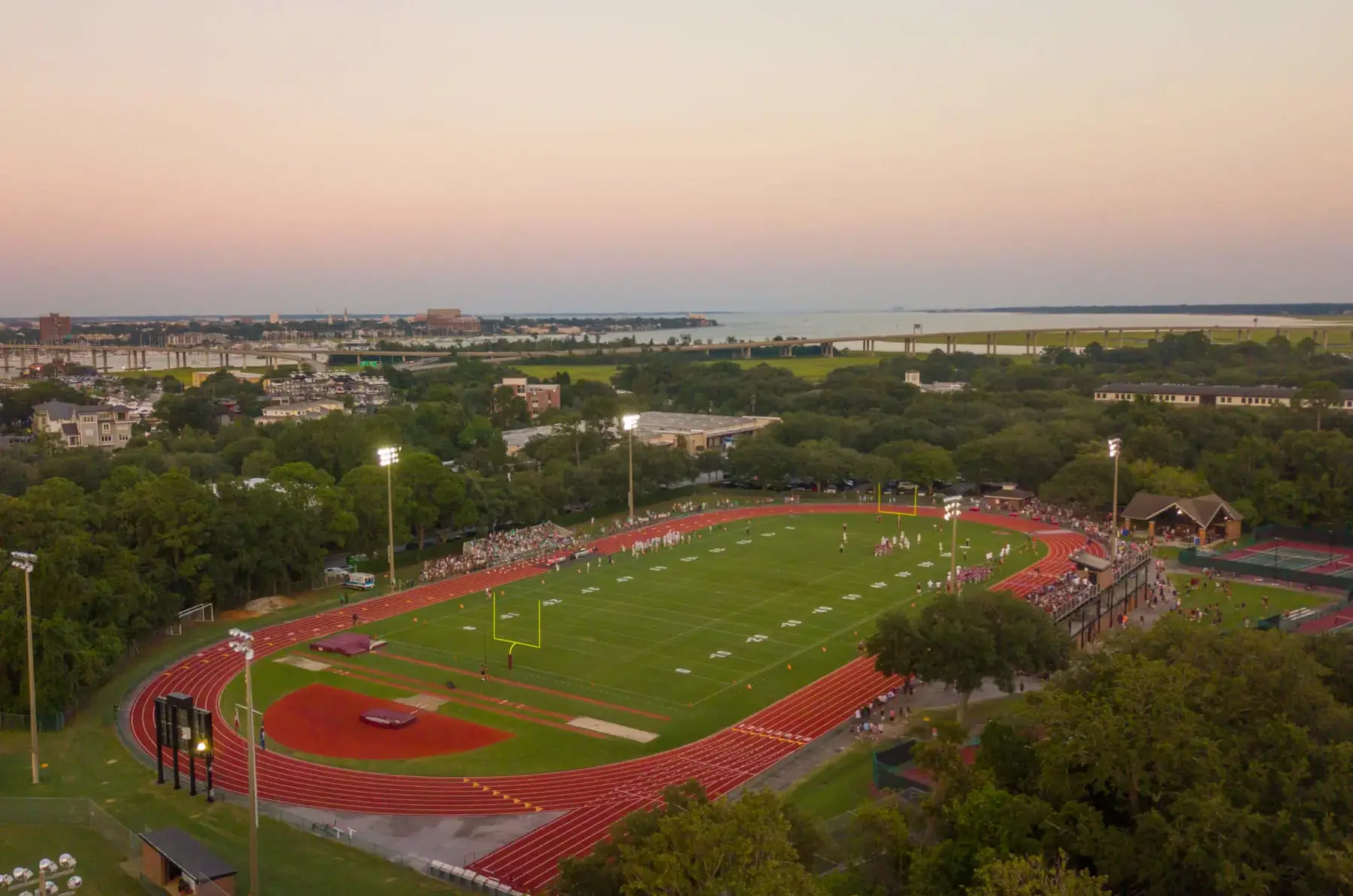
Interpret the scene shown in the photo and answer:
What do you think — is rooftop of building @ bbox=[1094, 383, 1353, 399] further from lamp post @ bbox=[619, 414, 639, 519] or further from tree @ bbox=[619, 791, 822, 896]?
tree @ bbox=[619, 791, 822, 896]

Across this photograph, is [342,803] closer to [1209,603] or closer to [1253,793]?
[1253,793]

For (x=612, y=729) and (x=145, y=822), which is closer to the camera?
(x=145, y=822)

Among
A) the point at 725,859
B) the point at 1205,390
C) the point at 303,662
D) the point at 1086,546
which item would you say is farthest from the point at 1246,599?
the point at 1205,390

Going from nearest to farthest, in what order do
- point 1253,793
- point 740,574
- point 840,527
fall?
point 1253,793 < point 740,574 < point 840,527

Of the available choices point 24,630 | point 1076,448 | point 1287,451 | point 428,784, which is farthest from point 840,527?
point 24,630

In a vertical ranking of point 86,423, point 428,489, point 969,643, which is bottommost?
point 969,643

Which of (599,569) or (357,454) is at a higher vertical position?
(357,454)

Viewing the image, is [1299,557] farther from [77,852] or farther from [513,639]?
[77,852]
